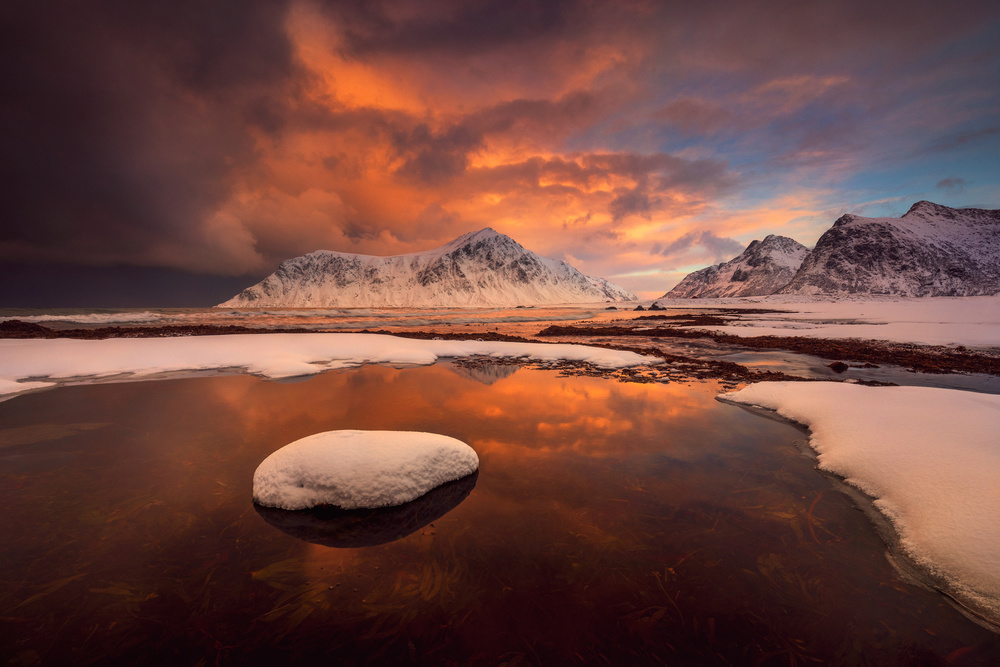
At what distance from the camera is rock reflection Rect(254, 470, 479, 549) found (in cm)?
481

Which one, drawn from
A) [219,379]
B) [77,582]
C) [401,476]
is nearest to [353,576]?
[401,476]

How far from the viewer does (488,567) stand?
166 inches

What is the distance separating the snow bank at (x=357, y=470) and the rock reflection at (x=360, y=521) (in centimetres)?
11

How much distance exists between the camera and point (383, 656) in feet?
10.3

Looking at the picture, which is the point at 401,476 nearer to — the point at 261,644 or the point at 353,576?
the point at 353,576

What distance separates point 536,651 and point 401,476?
130 inches

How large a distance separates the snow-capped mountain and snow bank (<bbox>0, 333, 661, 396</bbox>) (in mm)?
172239

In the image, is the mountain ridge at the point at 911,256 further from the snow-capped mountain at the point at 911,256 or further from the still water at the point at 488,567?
the still water at the point at 488,567

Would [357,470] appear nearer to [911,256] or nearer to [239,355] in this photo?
[239,355]

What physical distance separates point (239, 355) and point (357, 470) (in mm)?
16160

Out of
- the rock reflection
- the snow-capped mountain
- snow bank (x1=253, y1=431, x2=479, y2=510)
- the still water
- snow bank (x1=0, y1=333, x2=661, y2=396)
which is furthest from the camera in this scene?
the snow-capped mountain

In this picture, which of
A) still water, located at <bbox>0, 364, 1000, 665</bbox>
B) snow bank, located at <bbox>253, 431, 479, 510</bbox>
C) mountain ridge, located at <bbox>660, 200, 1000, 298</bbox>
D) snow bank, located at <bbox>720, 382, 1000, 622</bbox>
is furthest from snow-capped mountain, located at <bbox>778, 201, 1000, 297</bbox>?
snow bank, located at <bbox>253, 431, 479, 510</bbox>

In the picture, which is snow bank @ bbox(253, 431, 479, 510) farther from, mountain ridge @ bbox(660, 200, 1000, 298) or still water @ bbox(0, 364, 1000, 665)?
mountain ridge @ bbox(660, 200, 1000, 298)

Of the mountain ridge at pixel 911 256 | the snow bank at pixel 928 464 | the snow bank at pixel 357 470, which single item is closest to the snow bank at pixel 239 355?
the snow bank at pixel 928 464
